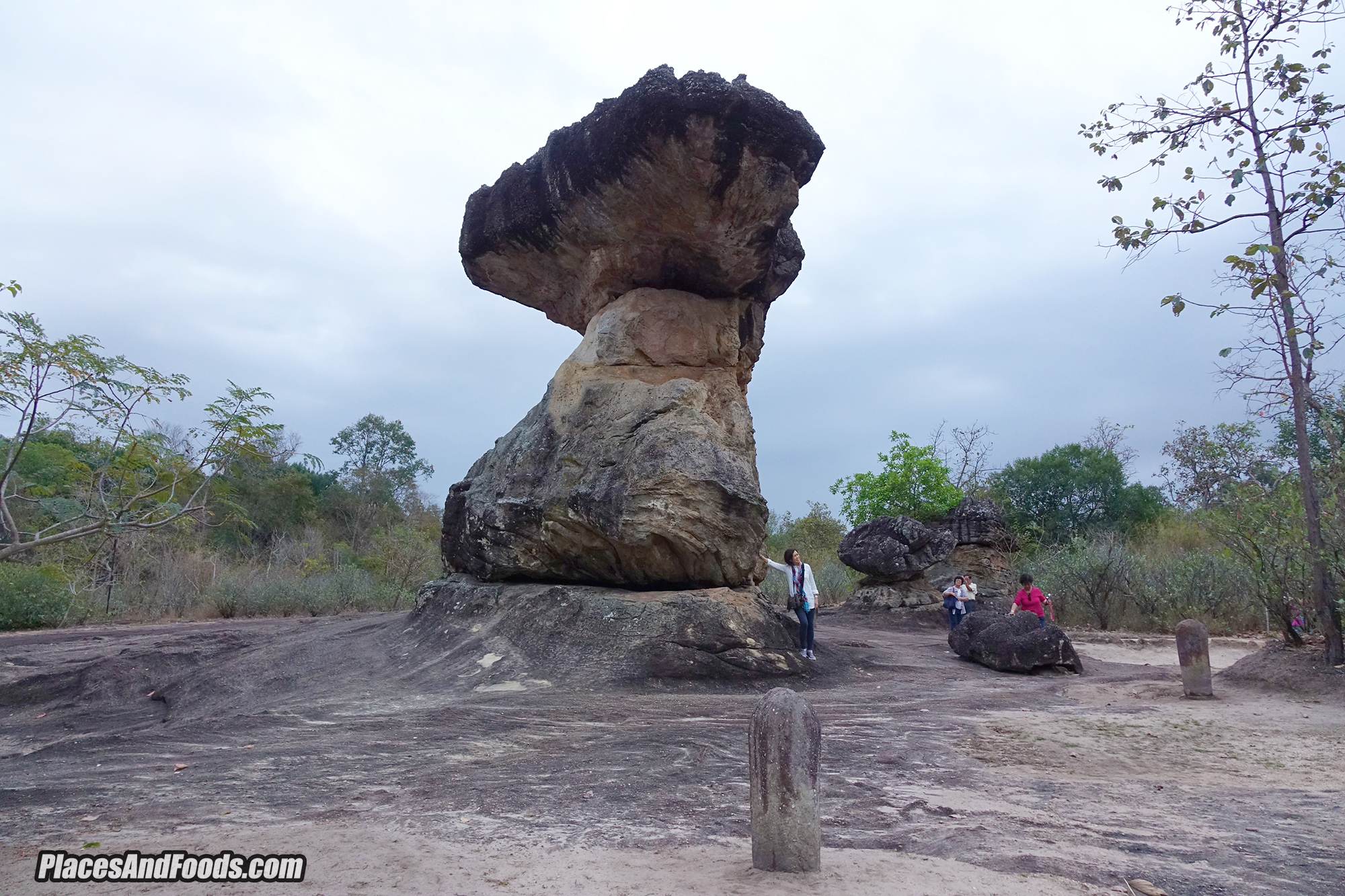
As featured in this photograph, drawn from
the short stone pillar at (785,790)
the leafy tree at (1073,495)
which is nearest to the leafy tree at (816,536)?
the leafy tree at (1073,495)

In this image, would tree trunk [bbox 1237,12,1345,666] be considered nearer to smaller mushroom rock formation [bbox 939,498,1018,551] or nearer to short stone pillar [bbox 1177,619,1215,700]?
short stone pillar [bbox 1177,619,1215,700]

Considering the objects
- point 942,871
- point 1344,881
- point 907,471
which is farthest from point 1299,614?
point 907,471

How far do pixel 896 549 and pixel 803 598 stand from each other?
26.6ft

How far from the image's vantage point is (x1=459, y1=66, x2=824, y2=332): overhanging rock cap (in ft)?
25.8

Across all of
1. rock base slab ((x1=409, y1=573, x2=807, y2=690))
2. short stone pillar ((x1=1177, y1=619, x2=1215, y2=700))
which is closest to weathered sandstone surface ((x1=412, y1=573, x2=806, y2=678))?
rock base slab ((x1=409, y1=573, x2=807, y2=690))

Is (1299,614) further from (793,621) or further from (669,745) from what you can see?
(669,745)

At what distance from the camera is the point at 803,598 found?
30.5ft

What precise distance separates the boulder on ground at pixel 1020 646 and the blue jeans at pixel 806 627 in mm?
2409

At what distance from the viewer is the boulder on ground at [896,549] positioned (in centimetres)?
1680

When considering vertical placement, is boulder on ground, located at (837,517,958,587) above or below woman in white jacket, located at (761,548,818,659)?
above

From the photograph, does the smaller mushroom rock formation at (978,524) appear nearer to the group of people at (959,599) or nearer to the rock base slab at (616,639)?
the group of people at (959,599)

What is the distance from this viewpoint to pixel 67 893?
2.93 m

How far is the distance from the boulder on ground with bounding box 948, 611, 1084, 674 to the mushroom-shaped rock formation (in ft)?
10.2

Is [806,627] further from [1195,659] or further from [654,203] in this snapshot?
[654,203]
